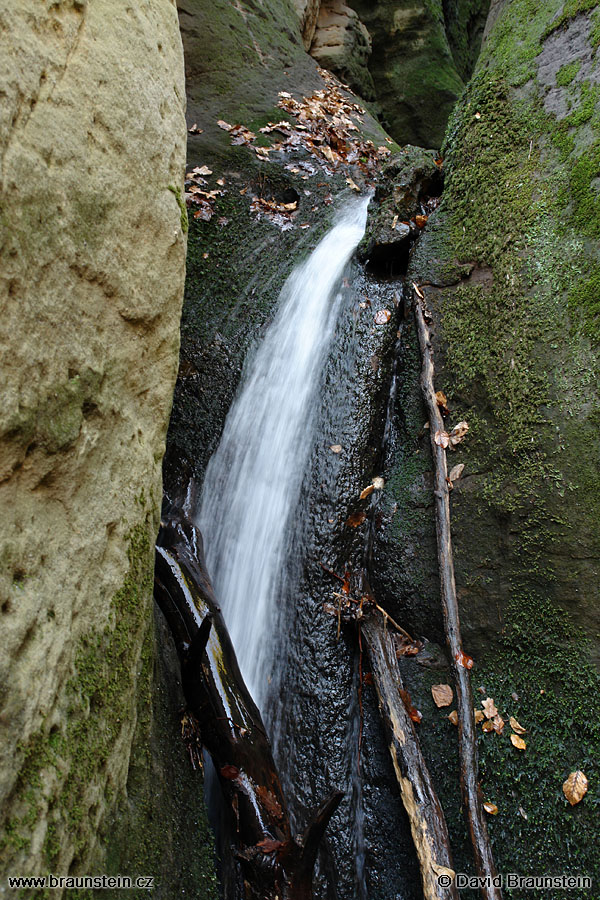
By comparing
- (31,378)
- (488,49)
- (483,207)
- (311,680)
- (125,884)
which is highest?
(488,49)

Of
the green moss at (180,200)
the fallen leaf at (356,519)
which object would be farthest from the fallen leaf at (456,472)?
the green moss at (180,200)

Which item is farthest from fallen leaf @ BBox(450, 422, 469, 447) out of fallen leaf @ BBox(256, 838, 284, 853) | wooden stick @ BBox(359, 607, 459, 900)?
fallen leaf @ BBox(256, 838, 284, 853)

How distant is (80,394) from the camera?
1.88 m

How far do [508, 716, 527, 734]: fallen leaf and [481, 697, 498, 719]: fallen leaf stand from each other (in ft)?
0.27

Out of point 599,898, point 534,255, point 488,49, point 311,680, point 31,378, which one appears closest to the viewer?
point 31,378

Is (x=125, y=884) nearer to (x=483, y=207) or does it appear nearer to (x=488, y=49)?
(x=483, y=207)

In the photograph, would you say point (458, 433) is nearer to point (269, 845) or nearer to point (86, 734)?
point (269, 845)

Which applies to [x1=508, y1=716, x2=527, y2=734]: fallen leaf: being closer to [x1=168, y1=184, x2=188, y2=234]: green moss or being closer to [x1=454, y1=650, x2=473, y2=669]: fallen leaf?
[x1=454, y1=650, x2=473, y2=669]: fallen leaf

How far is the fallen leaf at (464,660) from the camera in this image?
10.3 feet

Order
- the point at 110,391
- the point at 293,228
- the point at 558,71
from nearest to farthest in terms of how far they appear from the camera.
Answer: the point at 110,391 < the point at 558,71 < the point at 293,228

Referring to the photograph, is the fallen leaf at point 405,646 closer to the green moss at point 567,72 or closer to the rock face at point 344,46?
the green moss at point 567,72

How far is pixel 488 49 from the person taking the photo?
197 inches

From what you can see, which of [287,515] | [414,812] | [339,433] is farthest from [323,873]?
[339,433]

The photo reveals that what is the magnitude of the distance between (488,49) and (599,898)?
6.19m
